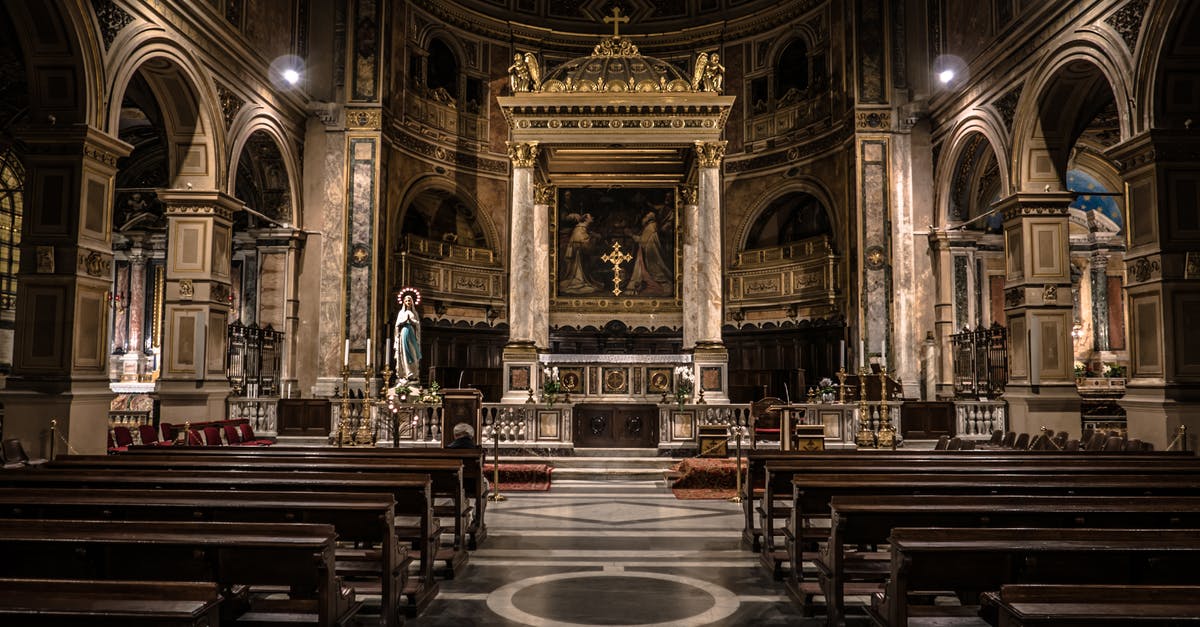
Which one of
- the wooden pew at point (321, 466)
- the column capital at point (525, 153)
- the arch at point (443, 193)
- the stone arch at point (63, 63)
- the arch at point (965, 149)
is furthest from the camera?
the arch at point (443, 193)

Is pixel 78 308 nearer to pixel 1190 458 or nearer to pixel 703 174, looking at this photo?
pixel 703 174

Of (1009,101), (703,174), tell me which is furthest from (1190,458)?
(703,174)

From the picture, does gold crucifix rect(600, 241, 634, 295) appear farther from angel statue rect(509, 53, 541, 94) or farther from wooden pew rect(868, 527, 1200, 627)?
wooden pew rect(868, 527, 1200, 627)

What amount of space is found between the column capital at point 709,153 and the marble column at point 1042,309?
5.11 meters

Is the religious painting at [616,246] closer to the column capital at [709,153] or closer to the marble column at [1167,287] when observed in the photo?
the column capital at [709,153]

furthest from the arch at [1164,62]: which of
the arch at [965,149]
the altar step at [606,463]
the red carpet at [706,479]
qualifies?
the altar step at [606,463]

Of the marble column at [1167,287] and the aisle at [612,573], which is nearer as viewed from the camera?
the aisle at [612,573]

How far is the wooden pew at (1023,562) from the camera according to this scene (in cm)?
348

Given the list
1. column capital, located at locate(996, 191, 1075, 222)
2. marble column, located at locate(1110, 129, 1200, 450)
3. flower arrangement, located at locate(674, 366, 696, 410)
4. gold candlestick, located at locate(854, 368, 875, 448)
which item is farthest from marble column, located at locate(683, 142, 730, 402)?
marble column, located at locate(1110, 129, 1200, 450)

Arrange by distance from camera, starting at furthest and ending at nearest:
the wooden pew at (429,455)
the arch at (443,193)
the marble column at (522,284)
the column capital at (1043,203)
Result: the arch at (443,193) → the marble column at (522,284) → the column capital at (1043,203) → the wooden pew at (429,455)

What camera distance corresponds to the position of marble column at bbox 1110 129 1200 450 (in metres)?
10.1

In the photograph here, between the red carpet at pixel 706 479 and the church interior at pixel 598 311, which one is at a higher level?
the church interior at pixel 598 311

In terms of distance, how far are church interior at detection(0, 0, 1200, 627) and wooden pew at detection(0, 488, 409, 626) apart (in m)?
0.03

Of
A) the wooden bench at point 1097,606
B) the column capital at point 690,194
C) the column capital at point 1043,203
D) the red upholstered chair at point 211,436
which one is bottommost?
the red upholstered chair at point 211,436
